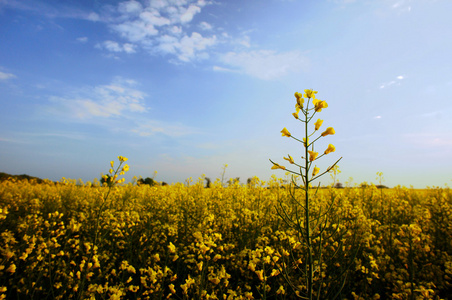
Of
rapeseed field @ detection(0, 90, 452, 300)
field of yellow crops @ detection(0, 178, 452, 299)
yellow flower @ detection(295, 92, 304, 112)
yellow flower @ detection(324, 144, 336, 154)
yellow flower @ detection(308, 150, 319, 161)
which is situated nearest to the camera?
yellow flower @ detection(308, 150, 319, 161)

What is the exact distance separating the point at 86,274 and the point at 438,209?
6435mm

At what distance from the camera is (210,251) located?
2102mm

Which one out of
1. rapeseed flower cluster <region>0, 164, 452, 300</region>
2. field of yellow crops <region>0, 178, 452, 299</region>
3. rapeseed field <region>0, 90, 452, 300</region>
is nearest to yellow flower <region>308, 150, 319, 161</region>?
rapeseed field <region>0, 90, 452, 300</region>

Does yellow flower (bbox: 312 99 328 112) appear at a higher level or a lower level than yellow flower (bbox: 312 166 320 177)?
Result: higher

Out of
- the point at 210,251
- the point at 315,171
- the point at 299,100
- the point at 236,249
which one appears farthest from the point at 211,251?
the point at 236,249

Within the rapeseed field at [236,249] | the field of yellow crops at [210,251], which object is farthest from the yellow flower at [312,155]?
the field of yellow crops at [210,251]

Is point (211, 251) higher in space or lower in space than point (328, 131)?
lower

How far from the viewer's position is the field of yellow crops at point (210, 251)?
2.40 meters

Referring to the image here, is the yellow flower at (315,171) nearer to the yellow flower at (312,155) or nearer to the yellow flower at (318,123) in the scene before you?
the yellow flower at (312,155)

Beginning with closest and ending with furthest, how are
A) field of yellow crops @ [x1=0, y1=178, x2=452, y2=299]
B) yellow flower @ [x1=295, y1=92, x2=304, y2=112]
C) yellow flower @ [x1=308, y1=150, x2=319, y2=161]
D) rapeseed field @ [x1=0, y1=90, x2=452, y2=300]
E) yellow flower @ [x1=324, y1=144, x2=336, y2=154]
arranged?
yellow flower @ [x1=308, y1=150, x2=319, y2=161], yellow flower @ [x1=324, y1=144, x2=336, y2=154], yellow flower @ [x1=295, y1=92, x2=304, y2=112], rapeseed field @ [x1=0, y1=90, x2=452, y2=300], field of yellow crops @ [x1=0, y1=178, x2=452, y2=299]

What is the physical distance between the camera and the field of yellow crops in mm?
2402

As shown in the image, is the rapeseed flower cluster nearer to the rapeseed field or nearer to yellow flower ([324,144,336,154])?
the rapeseed field

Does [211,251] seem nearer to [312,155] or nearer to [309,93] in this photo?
[312,155]

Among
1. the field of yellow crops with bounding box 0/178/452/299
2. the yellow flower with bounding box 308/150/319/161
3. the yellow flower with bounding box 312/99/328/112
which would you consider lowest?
the field of yellow crops with bounding box 0/178/452/299
